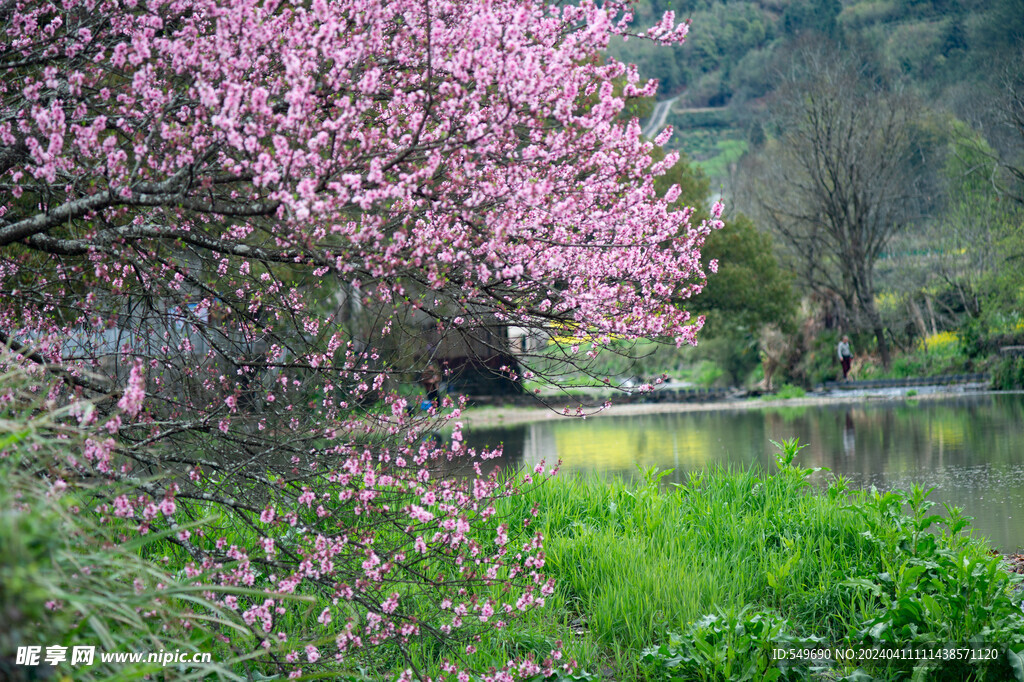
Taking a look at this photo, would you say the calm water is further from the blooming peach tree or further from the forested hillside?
the forested hillside

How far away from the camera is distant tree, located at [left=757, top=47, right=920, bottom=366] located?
22109 millimetres

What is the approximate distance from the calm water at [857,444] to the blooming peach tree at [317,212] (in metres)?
2.12

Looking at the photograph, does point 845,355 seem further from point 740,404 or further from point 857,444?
point 857,444

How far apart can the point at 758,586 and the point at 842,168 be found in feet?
69.1

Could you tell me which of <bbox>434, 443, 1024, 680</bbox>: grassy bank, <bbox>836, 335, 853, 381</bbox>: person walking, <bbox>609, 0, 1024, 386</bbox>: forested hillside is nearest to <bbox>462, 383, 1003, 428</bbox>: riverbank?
<bbox>836, 335, 853, 381</bbox>: person walking

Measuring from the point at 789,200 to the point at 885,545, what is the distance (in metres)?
22.3

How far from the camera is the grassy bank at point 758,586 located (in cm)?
368

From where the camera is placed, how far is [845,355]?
21531mm

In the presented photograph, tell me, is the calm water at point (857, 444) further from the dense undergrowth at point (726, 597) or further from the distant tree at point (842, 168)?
the distant tree at point (842, 168)

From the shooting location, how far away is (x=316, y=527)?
3.41 meters

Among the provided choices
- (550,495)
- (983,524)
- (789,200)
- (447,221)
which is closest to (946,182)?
(789,200)

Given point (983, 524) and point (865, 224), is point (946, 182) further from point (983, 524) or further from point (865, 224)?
point (983, 524)

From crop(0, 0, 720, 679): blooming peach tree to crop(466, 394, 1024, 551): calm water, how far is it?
2121 millimetres

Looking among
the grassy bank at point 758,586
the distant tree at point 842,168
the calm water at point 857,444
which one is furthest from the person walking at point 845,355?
the grassy bank at point 758,586
